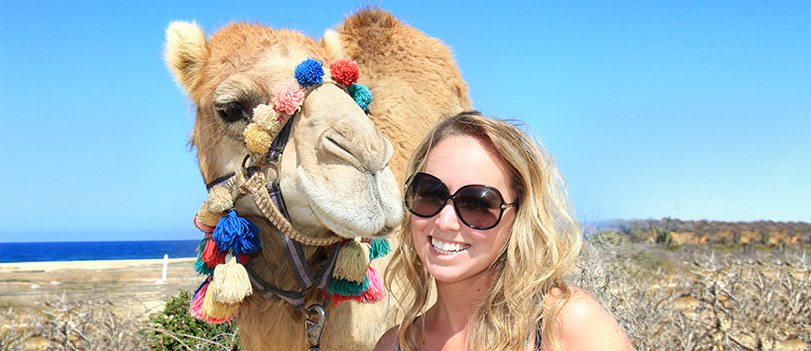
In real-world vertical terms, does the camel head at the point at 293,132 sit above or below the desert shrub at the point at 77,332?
above

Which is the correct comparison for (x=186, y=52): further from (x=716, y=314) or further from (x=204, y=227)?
(x=716, y=314)

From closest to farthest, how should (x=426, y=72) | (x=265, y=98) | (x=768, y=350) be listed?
(x=265, y=98)
(x=426, y=72)
(x=768, y=350)

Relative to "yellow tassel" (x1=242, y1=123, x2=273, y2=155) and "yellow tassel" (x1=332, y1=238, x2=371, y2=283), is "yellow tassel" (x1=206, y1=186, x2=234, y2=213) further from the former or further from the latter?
"yellow tassel" (x1=332, y1=238, x2=371, y2=283)

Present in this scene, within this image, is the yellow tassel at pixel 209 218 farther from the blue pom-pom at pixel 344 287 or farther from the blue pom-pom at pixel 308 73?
Result: the blue pom-pom at pixel 308 73

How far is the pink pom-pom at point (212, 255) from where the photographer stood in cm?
241

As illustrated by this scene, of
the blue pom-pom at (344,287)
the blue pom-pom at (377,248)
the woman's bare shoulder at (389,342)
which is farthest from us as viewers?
the blue pom-pom at (377,248)

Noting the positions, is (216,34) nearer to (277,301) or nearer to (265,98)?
(265,98)

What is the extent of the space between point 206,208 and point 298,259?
0.47 metres

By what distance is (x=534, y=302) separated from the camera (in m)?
1.76

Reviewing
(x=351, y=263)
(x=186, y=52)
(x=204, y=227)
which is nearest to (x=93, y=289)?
(x=186, y=52)

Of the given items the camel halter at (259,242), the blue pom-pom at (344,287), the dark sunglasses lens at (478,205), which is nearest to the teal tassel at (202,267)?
the camel halter at (259,242)

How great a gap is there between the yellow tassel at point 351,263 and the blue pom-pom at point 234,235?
0.37 metres

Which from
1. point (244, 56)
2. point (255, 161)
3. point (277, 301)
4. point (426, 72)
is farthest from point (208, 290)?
point (426, 72)

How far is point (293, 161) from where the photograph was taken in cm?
233
